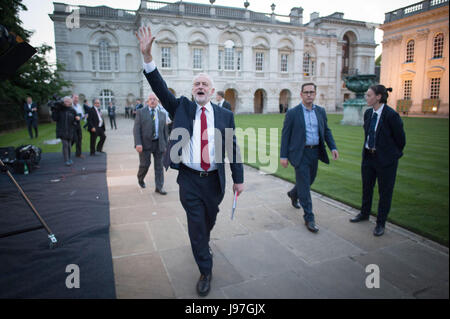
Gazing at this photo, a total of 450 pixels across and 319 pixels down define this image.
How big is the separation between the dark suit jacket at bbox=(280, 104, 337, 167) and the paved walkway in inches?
42.8

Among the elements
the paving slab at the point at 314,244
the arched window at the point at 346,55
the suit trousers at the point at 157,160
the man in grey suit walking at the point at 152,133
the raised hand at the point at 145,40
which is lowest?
the paving slab at the point at 314,244

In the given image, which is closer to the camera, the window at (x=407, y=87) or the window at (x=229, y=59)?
the window at (x=407, y=87)

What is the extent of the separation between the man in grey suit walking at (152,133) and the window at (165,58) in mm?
31245

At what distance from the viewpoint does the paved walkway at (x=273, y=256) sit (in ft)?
9.08

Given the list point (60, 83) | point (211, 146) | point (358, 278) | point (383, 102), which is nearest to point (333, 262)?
point (358, 278)

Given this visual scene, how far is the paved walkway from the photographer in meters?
2.77

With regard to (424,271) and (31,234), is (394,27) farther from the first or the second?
(31,234)

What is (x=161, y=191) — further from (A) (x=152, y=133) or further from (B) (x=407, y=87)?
(B) (x=407, y=87)

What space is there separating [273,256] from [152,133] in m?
3.71

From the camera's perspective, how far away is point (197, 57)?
3619 centimetres

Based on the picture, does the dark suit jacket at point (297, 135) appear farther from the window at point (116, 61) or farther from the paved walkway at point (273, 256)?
the window at point (116, 61)

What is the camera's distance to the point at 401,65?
11.4 meters

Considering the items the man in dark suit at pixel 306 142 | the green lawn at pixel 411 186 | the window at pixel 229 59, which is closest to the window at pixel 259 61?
the window at pixel 229 59
